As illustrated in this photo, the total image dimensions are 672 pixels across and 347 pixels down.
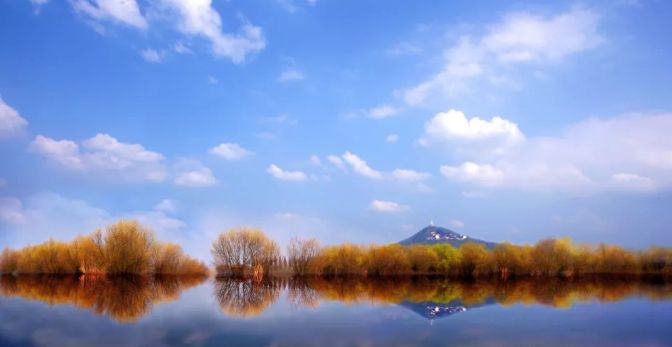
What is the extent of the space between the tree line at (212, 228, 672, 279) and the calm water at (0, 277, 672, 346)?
1428 inches

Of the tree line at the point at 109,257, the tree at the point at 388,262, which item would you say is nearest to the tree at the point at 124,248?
the tree line at the point at 109,257

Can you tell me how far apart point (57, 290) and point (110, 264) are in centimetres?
2489

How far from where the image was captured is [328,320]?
2941 cm

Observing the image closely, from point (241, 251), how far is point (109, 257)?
63.7ft

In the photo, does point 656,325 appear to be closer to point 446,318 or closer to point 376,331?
point 446,318

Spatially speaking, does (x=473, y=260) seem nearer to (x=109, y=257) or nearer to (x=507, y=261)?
(x=507, y=261)

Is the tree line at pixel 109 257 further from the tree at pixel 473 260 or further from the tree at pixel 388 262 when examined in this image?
the tree at pixel 473 260

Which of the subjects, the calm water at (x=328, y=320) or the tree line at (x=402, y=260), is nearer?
the calm water at (x=328, y=320)

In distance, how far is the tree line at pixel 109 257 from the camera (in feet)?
237

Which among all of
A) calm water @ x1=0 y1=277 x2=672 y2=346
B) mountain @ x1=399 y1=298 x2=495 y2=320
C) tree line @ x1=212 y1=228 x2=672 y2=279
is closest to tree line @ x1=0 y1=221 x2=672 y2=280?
tree line @ x1=212 y1=228 x2=672 y2=279

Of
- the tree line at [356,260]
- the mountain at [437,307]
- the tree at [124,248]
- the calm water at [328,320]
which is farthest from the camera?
the tree line at [356,260]

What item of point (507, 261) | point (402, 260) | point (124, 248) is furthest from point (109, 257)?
point (507, 261)

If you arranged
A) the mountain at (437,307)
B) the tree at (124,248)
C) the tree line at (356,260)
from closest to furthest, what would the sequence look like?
the mountain at (437,307), the tree at (124,248), the tree line at (356,260)

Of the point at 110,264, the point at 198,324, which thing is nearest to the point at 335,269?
the point at 110,264
